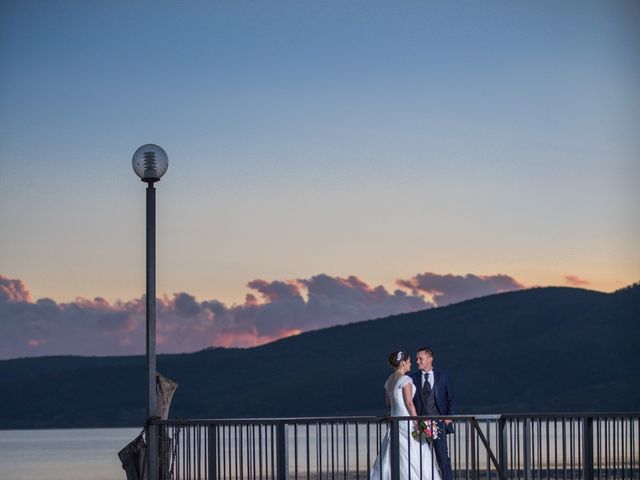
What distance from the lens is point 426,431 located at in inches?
687

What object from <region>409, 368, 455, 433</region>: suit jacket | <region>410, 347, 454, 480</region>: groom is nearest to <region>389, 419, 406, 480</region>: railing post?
<region>410, 347, 454, 480</region>: groom

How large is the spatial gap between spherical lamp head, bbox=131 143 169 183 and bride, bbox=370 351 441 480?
3.80m

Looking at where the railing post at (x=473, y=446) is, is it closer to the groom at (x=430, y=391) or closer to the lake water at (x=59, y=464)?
the groom at (x=430, y=391)

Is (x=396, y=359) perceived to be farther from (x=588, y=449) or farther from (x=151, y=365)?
(x=151, y=365)

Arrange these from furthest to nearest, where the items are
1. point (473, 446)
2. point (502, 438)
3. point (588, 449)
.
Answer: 1. point (502, 438)
2. point (588, 449)
3. point (473, 446)

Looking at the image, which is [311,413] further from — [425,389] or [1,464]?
[425,389]

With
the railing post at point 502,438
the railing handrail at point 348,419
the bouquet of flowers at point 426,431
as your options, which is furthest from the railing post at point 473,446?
the railing post at point 502,438

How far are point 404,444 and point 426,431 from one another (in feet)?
1.68

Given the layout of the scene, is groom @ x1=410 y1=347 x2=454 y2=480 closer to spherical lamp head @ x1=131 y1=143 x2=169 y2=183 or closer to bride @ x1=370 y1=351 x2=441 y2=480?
bride @ x1=370 y1=351 x2=441 y2=480

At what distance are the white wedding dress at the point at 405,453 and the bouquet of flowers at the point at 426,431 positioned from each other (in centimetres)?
9

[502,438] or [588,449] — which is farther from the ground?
[502,438]

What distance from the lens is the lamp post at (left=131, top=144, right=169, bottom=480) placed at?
58.6 ft

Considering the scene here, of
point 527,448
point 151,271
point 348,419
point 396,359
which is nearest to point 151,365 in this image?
point 151,271

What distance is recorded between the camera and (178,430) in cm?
1830
